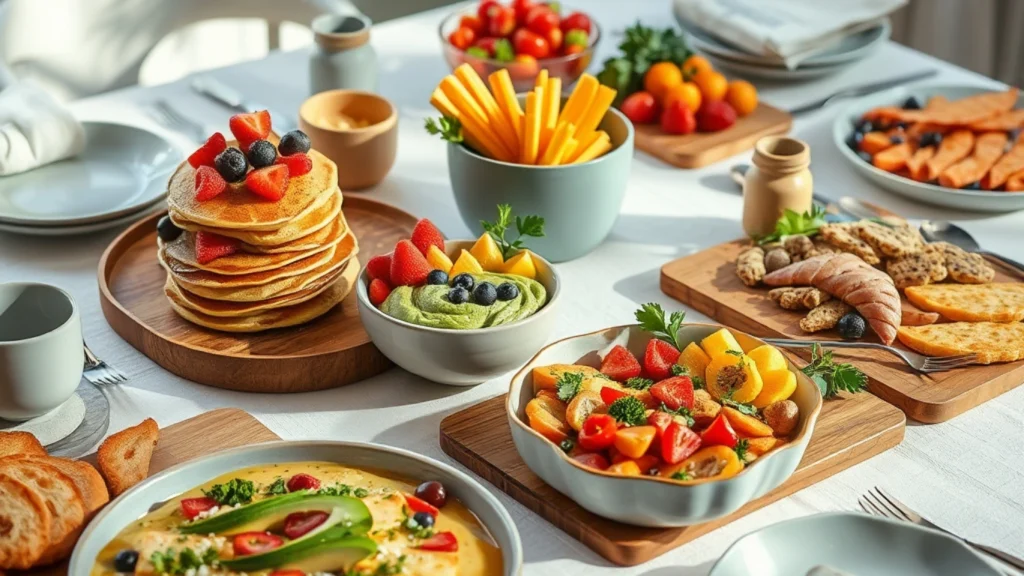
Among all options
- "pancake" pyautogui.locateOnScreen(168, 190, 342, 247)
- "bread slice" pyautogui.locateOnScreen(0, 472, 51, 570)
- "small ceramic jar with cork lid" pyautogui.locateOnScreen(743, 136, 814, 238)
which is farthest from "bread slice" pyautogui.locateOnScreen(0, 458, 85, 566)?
"small ceramic jar with cork lid" pyautogui.locateOnScreen(743, 136, 814, 238)

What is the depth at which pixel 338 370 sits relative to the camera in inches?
75.5

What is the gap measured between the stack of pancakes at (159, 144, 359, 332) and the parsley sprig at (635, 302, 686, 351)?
549mm

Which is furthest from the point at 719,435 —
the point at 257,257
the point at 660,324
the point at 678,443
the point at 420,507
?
the point at 257,257

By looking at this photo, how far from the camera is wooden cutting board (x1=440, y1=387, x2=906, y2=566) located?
61.1 inches

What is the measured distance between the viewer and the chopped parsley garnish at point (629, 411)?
5.17 ft

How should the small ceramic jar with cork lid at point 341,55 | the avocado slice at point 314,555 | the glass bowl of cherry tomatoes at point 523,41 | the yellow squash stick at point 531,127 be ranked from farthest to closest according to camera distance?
the glass bowl of cherry tomatoes at point 523,41
the small ceramic jar with cork lid at point 341,55
the yellow squash stick at point 531,127
the avocado slice at point 314,555

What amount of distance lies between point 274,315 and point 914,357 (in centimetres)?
106

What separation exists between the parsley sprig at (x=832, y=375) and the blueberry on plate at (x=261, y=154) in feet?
3.07

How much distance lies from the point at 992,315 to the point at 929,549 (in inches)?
26.8

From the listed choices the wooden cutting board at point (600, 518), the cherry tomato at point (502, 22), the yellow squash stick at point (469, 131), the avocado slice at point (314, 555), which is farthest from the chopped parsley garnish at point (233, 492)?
the cherry tomato at point (502, 22)

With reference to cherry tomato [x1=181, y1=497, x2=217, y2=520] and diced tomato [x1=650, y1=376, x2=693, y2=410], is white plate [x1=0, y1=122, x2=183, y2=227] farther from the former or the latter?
diced tomato [x1=650, y1=376, x2=693, y2=410]

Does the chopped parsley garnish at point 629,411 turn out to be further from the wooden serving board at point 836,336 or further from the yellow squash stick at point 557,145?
the yellow squash stick at point 557,145

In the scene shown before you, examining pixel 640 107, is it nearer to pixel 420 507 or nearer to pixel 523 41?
pixel 523 41

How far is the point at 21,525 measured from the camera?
1.44m
